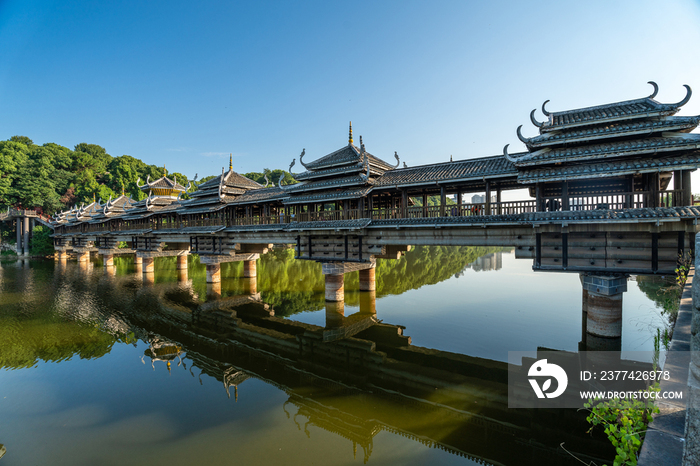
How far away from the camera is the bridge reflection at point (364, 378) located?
730 cm

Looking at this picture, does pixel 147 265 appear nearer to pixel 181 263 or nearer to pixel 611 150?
pixel 181 263

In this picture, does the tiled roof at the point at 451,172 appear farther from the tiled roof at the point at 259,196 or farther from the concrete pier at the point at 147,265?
the concrete pier at the point at 147,265

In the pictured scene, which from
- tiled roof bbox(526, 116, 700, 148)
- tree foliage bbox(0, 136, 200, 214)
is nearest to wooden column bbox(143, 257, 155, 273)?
tree foliage bbox(0, 136, 200, 214)

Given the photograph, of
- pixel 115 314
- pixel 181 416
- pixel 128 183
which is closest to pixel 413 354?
pixel 181 416

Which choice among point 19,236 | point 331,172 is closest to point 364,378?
point 331,172

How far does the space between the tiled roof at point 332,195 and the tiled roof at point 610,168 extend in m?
7.69

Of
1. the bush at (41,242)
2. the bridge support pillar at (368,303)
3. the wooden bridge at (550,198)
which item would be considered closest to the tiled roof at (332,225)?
the wooden bridge at (550,198)

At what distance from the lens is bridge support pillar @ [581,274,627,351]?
11203 millimetres

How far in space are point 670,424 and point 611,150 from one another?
399 inches

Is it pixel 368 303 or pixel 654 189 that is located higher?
pixel 654 189

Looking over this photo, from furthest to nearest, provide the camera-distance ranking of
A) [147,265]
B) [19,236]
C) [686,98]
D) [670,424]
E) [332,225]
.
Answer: [19,236]
[147,265]
[332,225]
[686,98]
[670,424]

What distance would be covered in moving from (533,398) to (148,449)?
10.3 metres

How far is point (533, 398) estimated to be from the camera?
9.00 meters

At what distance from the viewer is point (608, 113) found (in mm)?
11508
